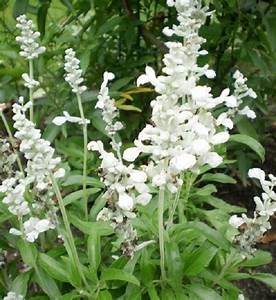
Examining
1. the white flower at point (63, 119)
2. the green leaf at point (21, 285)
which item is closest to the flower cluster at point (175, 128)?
the white flower at point (63, 119)

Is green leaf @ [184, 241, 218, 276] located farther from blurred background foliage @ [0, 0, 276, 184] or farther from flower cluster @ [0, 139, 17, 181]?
blurred background foliage @ [0, 0, 276, 184]

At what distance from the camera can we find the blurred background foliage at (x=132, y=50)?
3137 mm

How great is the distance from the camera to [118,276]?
2.04 meters

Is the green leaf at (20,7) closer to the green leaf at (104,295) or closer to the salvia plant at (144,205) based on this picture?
the salvia plant at (144,205)

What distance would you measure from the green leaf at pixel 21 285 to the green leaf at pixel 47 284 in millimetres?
60

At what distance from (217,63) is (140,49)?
1.41 ft

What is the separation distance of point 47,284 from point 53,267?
100 millimetres

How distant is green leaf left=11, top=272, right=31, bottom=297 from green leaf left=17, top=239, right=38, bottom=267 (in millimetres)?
123

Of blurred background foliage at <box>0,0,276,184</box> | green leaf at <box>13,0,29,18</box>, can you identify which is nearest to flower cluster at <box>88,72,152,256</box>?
blurred background foliage at <box>0,0,276,184</box>

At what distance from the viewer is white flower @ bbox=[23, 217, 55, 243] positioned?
194cm

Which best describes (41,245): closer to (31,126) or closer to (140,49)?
(31,126)

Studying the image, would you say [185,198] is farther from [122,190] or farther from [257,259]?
[122,190]

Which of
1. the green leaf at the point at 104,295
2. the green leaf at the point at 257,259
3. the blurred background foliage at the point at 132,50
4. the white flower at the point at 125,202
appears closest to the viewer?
the white flower at the point at 125,202

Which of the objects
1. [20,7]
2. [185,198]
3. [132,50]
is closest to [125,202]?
[185,198]
